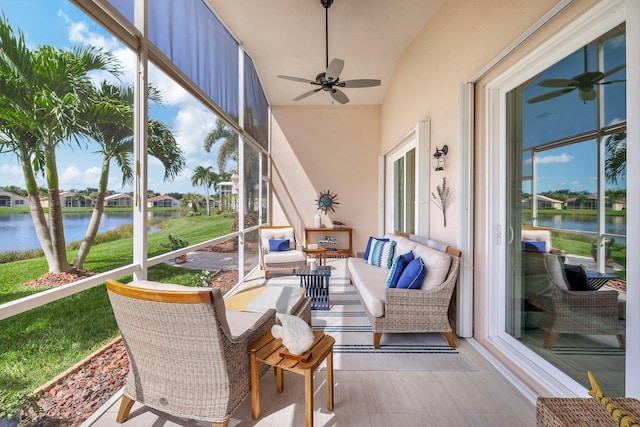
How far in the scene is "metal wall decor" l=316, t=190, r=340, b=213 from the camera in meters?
6.87

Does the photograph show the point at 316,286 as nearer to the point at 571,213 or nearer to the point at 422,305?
the point at 422,305

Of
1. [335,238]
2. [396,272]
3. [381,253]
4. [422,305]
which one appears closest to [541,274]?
[422,305]

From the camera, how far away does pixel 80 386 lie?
1.66 m

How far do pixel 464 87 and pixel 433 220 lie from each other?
154 cm

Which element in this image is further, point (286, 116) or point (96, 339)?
point (286, 116)

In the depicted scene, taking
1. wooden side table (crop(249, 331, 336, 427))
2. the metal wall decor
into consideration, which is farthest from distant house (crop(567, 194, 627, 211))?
the metal wall decor

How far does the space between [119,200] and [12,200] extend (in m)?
0.66

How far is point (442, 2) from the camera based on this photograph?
11.0 feet

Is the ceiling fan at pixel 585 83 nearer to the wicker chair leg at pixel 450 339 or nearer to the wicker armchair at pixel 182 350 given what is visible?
the wicker chair leg at pixel 450 339

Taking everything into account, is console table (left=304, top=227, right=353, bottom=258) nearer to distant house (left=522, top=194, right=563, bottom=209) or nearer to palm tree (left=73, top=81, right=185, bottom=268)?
distant house (left=522, top=194, right=563, bottom=209)

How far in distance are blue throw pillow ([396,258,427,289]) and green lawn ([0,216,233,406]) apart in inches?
87.0

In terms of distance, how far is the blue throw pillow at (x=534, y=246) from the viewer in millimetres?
2025

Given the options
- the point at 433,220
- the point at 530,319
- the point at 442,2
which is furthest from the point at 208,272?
the point at 442,2

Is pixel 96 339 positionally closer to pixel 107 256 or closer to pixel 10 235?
pixel 107 256
